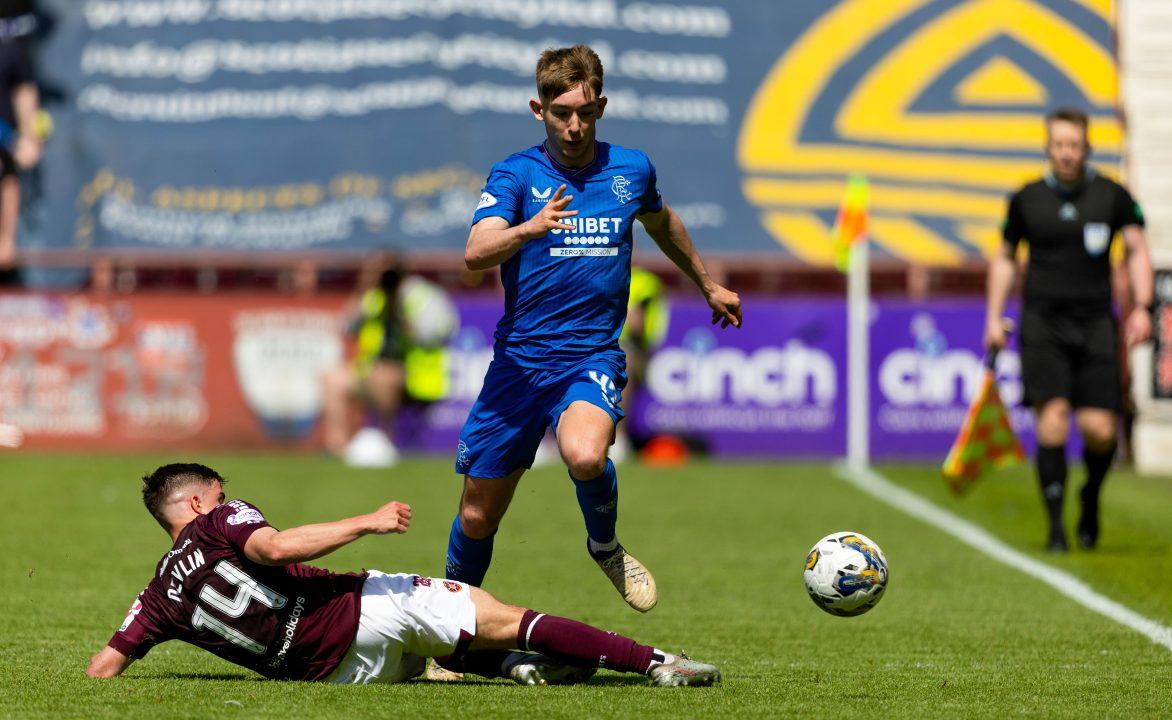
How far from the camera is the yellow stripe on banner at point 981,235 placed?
21.5 metres

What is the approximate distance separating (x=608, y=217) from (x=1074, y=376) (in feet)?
14.3

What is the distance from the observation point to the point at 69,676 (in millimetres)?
6012

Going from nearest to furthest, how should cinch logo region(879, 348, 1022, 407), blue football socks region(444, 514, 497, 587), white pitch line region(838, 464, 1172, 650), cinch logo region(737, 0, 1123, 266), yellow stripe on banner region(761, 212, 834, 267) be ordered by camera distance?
1. blue football socks region(444, 514, 497, 587)
2. white pitch line region(838, 464, 1172, 650)
3. cinch logo region(879, 348, 1022, 407)
4. yellow stripe on banner region(761, 212, 834, 267)
5. cinch logo region(737, 0, 1123, 266)

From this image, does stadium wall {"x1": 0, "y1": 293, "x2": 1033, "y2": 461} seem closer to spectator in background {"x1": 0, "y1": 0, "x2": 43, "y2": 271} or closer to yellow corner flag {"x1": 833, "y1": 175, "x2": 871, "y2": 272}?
yellow corner flag {"x1": 833, "y1": 175, "x2": 871, "y2": 272}

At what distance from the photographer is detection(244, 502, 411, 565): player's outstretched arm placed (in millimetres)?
5325

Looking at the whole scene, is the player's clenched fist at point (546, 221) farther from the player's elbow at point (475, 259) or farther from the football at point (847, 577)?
the football at point (847, 577)

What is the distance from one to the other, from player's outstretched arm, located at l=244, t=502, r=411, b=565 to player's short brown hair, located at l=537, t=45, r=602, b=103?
1.70 m

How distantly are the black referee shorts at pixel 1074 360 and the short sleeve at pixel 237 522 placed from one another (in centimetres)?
544

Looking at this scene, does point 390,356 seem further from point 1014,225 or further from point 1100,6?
point 1100,6

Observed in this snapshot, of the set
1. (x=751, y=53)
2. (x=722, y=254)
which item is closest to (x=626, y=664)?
(x=722, y=254)

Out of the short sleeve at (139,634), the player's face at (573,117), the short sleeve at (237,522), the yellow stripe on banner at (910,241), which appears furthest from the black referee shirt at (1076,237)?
the yellow stripe on banner at (910,241)

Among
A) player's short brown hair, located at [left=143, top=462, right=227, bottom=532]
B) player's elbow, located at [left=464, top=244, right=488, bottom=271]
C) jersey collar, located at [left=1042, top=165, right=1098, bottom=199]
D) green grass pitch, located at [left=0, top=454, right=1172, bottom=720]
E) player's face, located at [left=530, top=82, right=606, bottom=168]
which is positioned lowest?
green grass pitch, located at [left=0, top=454, right=1172, bottom=720]

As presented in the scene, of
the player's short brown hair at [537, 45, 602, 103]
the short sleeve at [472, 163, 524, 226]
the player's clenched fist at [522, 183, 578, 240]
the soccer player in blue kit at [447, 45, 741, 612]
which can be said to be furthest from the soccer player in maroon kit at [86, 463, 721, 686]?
the player's short brown hair at [537, 45, 602, 103]

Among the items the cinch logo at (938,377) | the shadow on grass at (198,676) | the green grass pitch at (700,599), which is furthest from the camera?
the cinch logo at (938,377)
